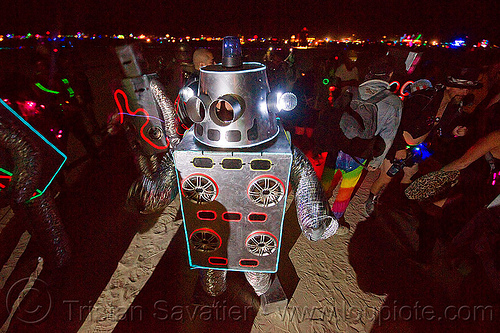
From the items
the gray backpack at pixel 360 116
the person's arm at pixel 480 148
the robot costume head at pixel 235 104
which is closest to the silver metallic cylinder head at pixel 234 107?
the robot costume head at pixel 235 104

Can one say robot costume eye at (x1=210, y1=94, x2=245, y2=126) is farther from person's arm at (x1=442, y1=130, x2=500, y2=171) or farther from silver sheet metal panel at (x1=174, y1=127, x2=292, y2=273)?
person's arm at (x1=442, y1=130, x2=500, y2=171)

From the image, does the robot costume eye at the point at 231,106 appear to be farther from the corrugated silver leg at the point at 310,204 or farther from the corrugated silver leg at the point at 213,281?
the corrugated silver leg at the point at 213,281

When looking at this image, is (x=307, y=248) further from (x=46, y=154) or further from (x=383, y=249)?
(x=46, y=154)

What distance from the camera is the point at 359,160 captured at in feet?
8.59

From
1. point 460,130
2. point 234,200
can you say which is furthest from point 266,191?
point 460,130

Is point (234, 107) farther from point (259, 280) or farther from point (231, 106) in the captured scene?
point (259, 280)

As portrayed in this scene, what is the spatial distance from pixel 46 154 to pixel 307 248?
306 centimetres

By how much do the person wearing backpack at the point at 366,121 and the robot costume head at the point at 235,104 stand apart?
1443 mm

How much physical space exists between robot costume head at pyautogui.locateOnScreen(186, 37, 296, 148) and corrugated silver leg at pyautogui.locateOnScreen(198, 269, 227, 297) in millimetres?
1309

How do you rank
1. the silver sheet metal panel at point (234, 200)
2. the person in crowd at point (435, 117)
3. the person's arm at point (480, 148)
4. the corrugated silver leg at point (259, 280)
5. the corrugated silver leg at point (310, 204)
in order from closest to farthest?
1. the silver sheet metal panel at point (234, 200)
2. the corrugated silver leg at point (310, 204)
3. the corrugated silver leg at point (259, 280)
4. the person's arm at point (480, 148)
5. the person in crowd at point (435, 117)

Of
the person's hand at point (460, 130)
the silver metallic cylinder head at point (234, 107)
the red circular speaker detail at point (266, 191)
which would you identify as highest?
the silver metallic cylinder head at point (234, 107)

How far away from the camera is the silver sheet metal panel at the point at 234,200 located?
1311 mm

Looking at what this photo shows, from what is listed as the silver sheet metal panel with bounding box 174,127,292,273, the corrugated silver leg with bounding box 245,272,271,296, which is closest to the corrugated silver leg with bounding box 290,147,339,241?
the silver sheet metal panel with bounding box 174,127,292,273

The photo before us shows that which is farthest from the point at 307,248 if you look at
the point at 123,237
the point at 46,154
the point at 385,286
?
the point at 46,154
